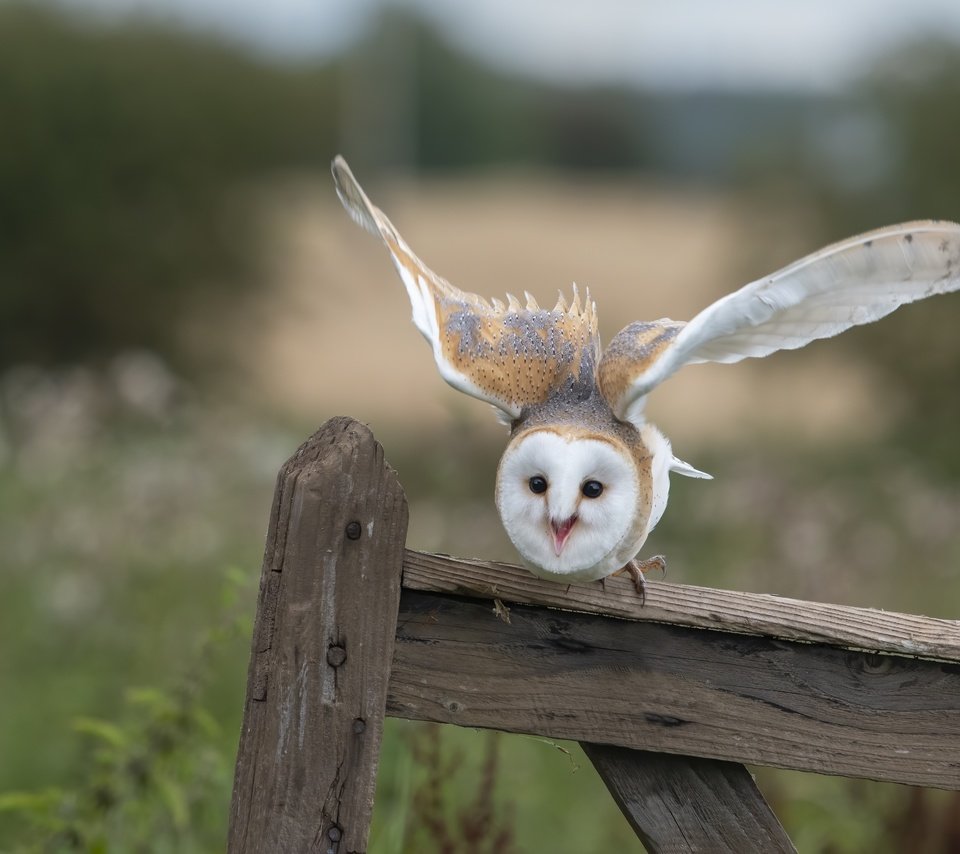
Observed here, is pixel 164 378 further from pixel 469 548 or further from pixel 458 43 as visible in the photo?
pixel 458 43

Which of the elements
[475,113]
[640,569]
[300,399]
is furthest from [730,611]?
[475,113]

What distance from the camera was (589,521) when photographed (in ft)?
6.27

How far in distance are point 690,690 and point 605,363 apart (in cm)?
54

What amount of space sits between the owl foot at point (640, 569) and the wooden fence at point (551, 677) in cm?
3

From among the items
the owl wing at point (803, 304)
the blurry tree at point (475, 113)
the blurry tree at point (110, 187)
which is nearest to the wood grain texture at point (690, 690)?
the owl wing at point (803, 304)

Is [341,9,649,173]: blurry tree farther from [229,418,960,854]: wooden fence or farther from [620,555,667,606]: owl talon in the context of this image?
[229,418,960,854]: wooden fence

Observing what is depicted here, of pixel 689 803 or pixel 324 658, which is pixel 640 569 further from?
pixel 324 658

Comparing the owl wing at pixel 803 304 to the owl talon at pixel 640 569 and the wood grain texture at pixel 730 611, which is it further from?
the wood grain texture at pixel 730 611

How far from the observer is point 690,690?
174 cm

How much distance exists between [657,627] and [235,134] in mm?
11650

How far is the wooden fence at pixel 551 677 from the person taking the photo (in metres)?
1.68

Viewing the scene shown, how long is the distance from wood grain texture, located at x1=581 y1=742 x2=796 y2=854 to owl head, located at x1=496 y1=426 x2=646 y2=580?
0.91 ft

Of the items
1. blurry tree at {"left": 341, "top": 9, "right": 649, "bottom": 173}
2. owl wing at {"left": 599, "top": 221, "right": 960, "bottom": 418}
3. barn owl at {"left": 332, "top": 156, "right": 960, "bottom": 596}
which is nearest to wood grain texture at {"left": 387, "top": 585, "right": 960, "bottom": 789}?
barn owl at {"left": 332, "top": 156, "right": 960, "bottom": 596}

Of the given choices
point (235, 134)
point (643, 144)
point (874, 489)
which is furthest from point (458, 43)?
point (874, 489)
